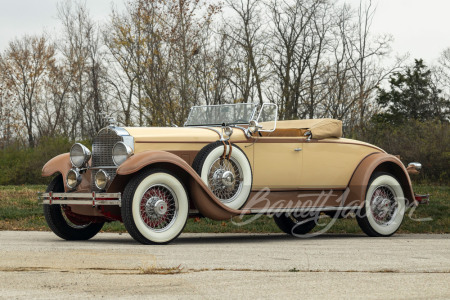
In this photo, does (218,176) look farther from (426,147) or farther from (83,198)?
(426,147)

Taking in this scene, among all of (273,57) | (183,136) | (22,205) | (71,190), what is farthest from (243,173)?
(273,57)

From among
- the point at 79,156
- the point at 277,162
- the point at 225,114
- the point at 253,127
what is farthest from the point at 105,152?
the point at 277,162

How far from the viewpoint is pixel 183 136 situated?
909cm

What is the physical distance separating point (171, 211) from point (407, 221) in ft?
19.0

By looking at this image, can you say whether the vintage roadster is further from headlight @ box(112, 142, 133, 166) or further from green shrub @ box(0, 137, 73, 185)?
green shrub @ box(0, 137, 73, 185)

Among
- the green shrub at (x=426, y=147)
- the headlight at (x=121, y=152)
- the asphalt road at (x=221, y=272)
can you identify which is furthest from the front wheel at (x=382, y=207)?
the green shrub at (x=426, y=147)

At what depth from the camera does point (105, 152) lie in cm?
902

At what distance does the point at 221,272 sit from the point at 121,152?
11.0ft

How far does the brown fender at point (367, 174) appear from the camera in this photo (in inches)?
408

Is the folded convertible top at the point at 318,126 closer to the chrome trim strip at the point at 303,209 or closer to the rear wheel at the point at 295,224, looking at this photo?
the chrome trim strip at the point at 303,209

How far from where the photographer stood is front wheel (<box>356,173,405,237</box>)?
10.4 meters

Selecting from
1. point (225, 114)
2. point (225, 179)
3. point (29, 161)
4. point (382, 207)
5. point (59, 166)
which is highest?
point (225, 114)

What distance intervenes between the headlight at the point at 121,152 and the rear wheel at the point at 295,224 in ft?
12.1

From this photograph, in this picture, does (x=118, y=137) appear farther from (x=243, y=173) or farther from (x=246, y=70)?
(x=246, y=70)
